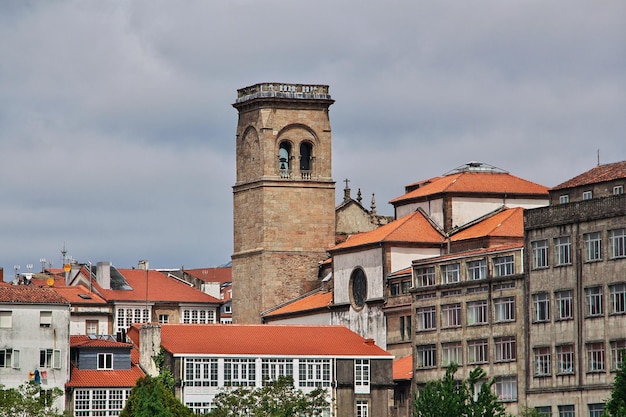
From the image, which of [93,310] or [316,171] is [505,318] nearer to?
[316,171]

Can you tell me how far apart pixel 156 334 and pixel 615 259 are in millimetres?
33229

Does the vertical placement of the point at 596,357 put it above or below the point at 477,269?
below

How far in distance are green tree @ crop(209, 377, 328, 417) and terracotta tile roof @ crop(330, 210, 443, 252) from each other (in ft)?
49.9

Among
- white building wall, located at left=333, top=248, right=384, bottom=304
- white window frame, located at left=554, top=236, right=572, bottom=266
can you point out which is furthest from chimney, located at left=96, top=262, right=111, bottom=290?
white window frame, located at left=554, top=236, right=572, bottom=266

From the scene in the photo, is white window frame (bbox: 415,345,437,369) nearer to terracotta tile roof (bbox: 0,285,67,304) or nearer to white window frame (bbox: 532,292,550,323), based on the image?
white window frame (bbox: 532,292,550,323)

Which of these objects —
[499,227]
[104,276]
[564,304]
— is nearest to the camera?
[564,304]

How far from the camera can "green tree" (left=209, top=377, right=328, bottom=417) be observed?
12451cm

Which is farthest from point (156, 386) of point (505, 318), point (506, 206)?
point (506, 206)

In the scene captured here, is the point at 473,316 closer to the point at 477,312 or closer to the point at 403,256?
the point at 477,312

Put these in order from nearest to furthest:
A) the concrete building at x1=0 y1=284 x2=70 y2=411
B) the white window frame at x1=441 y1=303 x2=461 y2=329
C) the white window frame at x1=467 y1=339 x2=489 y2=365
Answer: the white window frame at x1=467 y1=339 x2=489 y2=365, the concrete building at x1=0 y1=284 x2=70 y2=411, the white window frame at x1=441 y1=303 x2=461 y2=329

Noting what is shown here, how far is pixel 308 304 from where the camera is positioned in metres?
150

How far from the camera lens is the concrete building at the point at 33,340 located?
4934 inches

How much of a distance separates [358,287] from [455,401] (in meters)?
29.8

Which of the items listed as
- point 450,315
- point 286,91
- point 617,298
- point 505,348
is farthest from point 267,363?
point 286,91
